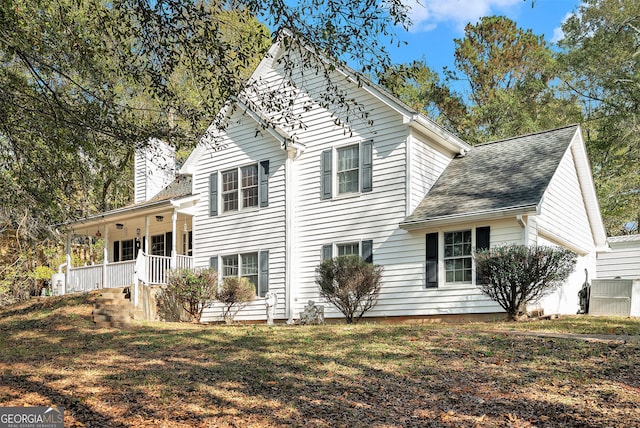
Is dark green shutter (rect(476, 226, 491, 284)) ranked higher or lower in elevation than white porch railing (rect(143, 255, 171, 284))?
higher

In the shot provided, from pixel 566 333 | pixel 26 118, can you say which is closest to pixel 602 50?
pixel 566 333

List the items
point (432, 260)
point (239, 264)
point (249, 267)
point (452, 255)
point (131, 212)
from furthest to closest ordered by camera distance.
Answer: point (131, 212), point (239, 264), point (249, 267), point (432, 260), point (452, 255)

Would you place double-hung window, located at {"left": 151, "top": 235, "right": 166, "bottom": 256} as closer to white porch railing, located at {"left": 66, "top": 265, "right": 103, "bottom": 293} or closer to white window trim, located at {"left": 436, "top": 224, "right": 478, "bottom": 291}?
white porch railing, located at {"left": 66, "top": 265, "right": 103, "bottom": 293}

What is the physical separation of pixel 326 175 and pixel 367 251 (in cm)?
257

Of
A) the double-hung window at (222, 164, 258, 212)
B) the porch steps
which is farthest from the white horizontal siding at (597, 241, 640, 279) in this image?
the porch steps

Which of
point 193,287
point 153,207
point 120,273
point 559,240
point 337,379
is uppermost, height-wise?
point 153,207

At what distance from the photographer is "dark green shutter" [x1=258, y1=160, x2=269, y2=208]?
18.5 meters

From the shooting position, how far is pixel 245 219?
1898 cm

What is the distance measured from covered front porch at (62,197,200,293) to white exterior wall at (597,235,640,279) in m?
13.0

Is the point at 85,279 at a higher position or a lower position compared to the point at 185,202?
lower

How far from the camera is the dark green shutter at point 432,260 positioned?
15109mm

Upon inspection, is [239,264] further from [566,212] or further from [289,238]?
[566,212]

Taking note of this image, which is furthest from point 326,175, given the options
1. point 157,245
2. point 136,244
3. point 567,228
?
point 136,244

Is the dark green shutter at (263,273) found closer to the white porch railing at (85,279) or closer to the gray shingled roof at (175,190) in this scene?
the gray shingled roof at (175,190)
